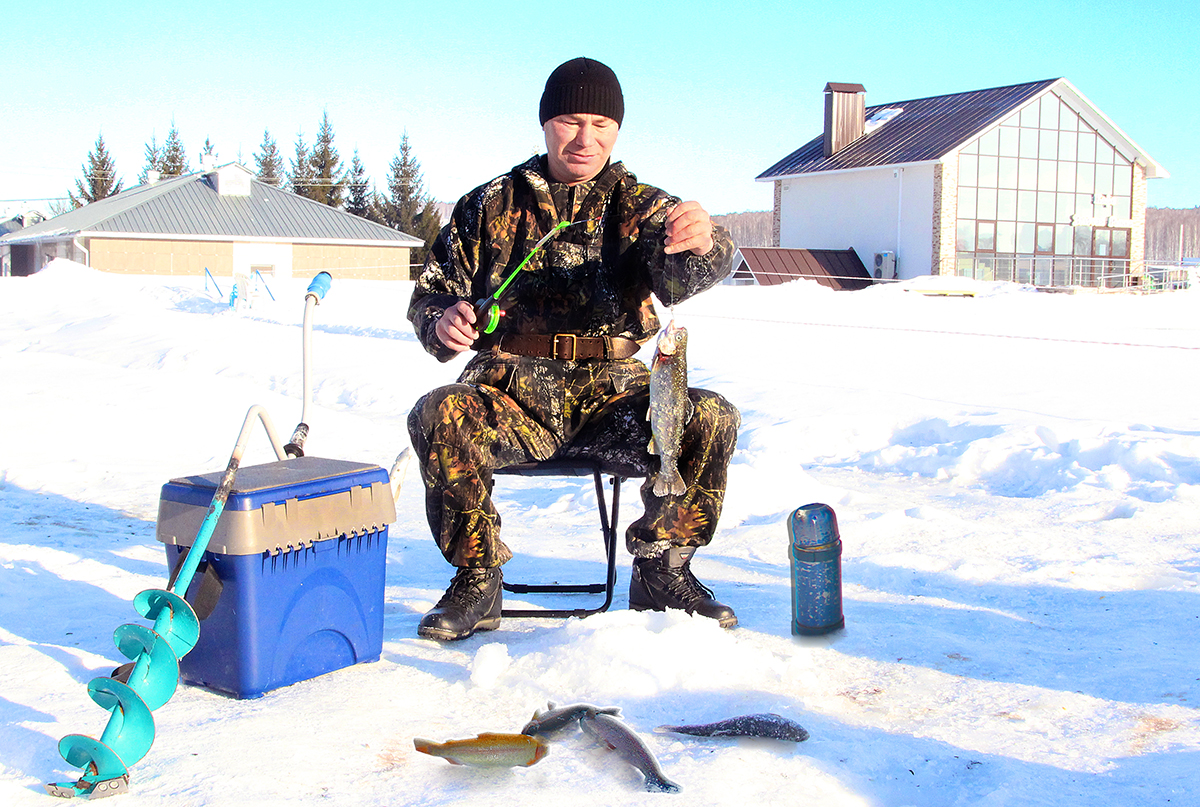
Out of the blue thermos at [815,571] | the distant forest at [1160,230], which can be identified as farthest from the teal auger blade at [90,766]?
the distant forest at [1160,230]

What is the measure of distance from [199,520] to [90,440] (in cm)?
438

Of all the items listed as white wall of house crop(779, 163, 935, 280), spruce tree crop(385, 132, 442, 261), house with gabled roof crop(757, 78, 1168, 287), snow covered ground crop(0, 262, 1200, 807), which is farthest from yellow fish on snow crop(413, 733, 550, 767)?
spruce tree crop(385, 132, 442, 261)

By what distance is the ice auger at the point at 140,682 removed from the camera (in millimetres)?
2004

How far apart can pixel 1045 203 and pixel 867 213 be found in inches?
236

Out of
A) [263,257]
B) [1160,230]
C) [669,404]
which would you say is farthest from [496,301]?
[1160,230]

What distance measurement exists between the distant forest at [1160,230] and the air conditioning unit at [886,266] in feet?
167

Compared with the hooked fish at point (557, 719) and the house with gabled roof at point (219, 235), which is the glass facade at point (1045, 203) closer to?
the house with gabled roof at point (219, 235)

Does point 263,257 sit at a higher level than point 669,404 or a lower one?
higher

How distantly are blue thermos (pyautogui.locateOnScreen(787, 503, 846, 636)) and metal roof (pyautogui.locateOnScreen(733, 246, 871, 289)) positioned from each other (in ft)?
96.7

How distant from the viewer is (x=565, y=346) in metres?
3.29

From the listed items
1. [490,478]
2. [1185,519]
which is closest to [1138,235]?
[1185,519]

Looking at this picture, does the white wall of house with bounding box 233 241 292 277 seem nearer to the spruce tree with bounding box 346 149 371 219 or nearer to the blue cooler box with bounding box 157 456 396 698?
the spruce tree with bounding box 346 149 371 219

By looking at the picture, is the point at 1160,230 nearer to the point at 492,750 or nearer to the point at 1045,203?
the point at 1045,203

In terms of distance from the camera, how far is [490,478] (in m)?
3.17
